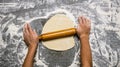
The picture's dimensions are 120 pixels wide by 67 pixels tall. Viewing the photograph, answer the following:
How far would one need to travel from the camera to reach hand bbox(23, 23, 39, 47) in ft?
3.87

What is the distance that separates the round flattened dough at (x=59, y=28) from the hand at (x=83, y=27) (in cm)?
5

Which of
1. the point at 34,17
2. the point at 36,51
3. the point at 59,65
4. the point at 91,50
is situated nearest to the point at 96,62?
the point at 91,50

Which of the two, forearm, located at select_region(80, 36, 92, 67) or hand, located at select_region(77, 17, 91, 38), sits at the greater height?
hand, located at select_region(77, 17, 91, 38)

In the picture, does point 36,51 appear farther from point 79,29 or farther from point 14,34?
point 79,29

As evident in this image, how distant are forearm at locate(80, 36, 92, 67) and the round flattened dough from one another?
59 millimetres

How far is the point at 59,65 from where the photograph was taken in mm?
1162

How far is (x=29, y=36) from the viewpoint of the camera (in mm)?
1197

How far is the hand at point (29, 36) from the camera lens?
1181 mm

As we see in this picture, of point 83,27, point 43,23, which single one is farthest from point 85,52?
point 43,23

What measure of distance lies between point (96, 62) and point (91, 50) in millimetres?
73

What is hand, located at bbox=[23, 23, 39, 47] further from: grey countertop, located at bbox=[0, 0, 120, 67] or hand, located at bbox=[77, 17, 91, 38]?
hand, located at bbox=[77, 17, 91, 38]

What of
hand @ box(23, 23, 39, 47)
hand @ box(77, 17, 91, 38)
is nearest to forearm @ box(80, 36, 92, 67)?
hand @ box(77, 17, 91, 38)

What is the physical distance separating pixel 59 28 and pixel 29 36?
0.18 m

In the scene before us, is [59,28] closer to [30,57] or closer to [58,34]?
[58,34]
